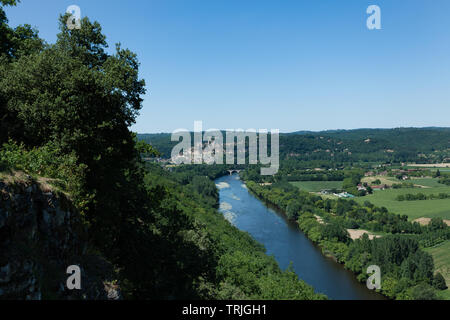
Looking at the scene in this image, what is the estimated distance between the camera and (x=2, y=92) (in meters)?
9.61

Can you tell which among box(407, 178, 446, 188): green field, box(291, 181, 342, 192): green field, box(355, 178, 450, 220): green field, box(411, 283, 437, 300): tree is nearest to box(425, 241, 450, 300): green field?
box(411, 283, 437, 300): tree

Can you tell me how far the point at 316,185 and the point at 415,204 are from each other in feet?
127

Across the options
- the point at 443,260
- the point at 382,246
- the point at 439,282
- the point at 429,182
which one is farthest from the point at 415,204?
the point at 439,282

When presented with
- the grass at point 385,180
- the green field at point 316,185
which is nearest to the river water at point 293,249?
the green field at point 316,185

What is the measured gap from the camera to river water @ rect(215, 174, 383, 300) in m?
32.8

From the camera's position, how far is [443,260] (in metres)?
43.7

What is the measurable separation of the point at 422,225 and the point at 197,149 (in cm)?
10751

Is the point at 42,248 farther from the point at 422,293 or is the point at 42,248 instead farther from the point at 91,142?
the point at 422,293

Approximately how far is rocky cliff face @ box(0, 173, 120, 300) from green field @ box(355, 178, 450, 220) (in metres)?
75.2

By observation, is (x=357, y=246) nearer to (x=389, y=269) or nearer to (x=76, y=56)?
(x=389, y=269)

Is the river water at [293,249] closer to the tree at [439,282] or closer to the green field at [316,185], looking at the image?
the tree at [439,282]

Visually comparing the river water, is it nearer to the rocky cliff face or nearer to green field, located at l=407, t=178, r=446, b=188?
the rocky cliff face

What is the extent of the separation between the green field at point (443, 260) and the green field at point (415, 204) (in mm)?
18593

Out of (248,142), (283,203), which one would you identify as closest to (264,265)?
(283,203)
